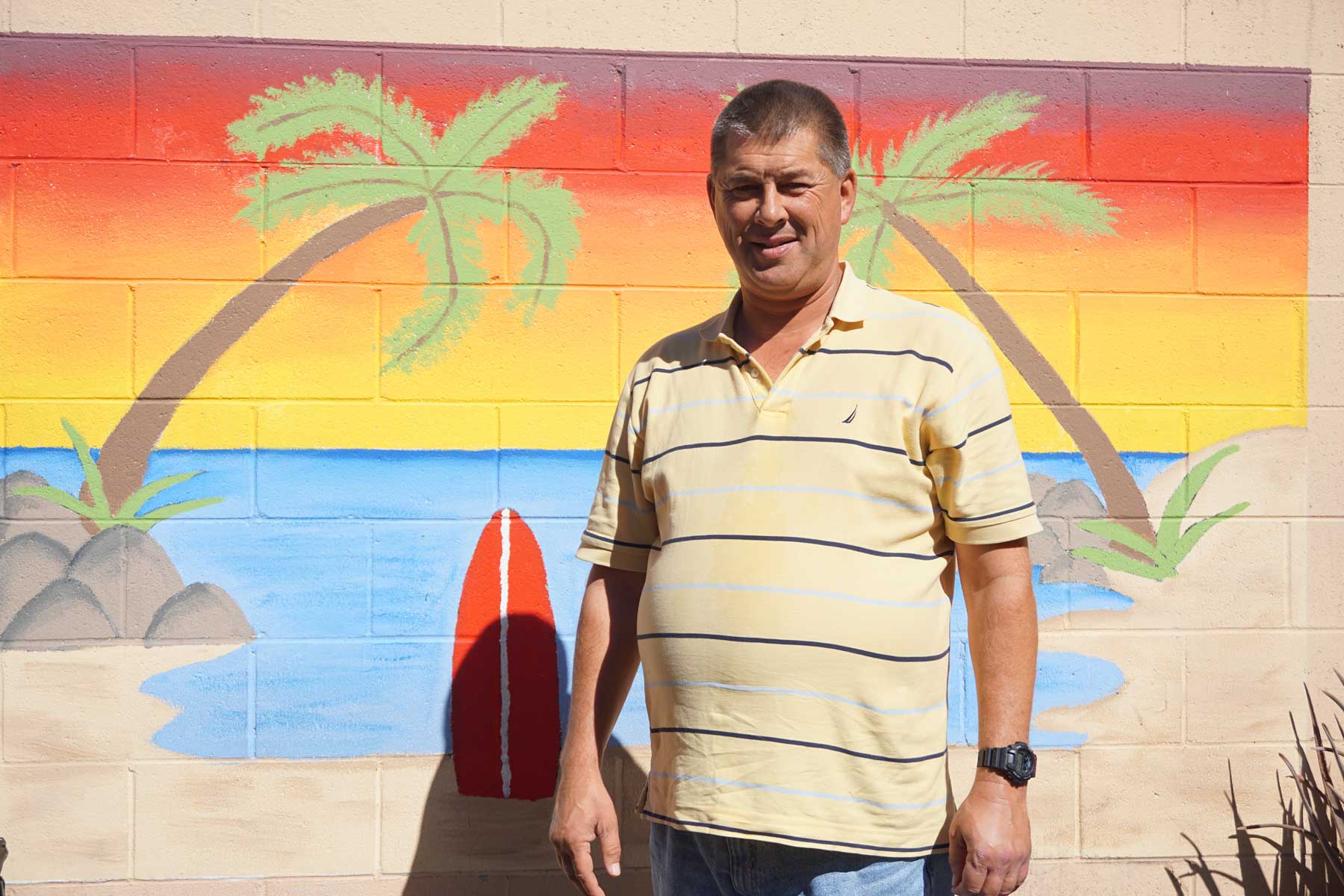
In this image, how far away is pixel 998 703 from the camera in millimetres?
1625

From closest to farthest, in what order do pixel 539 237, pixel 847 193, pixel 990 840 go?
pixel 990 840, pixel 847 193, pixel 539 237

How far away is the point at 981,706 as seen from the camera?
65.1 inches

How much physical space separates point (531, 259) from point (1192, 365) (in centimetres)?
159

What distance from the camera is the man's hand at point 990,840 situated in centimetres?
155

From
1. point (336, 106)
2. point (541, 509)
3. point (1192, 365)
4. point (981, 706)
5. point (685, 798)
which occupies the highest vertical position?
point (336, 106)

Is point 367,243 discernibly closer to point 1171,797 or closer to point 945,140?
point 945,140

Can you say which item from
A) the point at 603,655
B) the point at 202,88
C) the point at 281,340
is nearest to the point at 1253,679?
the point at 603,655

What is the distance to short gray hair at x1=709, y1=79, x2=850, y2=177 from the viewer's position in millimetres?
1722

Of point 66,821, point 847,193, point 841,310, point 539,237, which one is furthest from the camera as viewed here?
point 539,237

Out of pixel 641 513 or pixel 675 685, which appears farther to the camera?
pixel 641 513

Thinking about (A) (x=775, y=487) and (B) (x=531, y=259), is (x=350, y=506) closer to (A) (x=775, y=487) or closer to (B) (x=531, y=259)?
(B) (x=531, y=259)

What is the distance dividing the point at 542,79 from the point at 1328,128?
6.17 feet

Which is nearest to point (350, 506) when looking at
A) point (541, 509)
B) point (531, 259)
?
point (541, 509)

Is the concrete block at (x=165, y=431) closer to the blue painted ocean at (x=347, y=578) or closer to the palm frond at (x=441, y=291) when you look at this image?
the blue painted ocean at (x=347, y=578)
